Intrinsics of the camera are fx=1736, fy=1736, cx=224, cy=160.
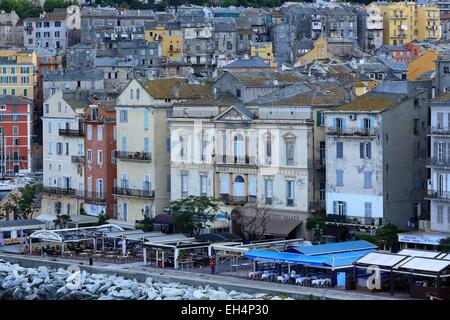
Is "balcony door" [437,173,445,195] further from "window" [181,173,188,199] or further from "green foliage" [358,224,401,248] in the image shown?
"window" [181,173,188,199]

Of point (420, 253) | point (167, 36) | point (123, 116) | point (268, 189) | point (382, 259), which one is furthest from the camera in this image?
point (167, 36)

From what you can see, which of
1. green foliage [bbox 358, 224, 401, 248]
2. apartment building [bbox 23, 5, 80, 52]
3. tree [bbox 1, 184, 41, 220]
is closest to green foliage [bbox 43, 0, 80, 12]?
apartment building [bbox 23, 5, 80, 52]

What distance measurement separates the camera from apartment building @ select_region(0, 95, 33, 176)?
9506cm

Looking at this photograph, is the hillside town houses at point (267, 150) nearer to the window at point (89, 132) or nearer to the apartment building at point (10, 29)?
the window at point (89, 132)

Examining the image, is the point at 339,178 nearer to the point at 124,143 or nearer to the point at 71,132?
the point at 124,143

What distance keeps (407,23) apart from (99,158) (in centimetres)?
7662

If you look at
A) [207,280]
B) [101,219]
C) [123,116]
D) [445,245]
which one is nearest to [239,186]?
[123,116]

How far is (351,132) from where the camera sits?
55250mm

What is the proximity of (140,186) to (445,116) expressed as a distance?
48.3 ft

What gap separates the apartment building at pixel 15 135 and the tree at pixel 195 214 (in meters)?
36.6

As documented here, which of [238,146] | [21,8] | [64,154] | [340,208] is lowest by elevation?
[340,208]

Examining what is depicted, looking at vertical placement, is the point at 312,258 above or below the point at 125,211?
below

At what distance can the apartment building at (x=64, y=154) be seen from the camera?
68.8m

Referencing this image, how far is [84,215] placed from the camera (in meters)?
67.1
